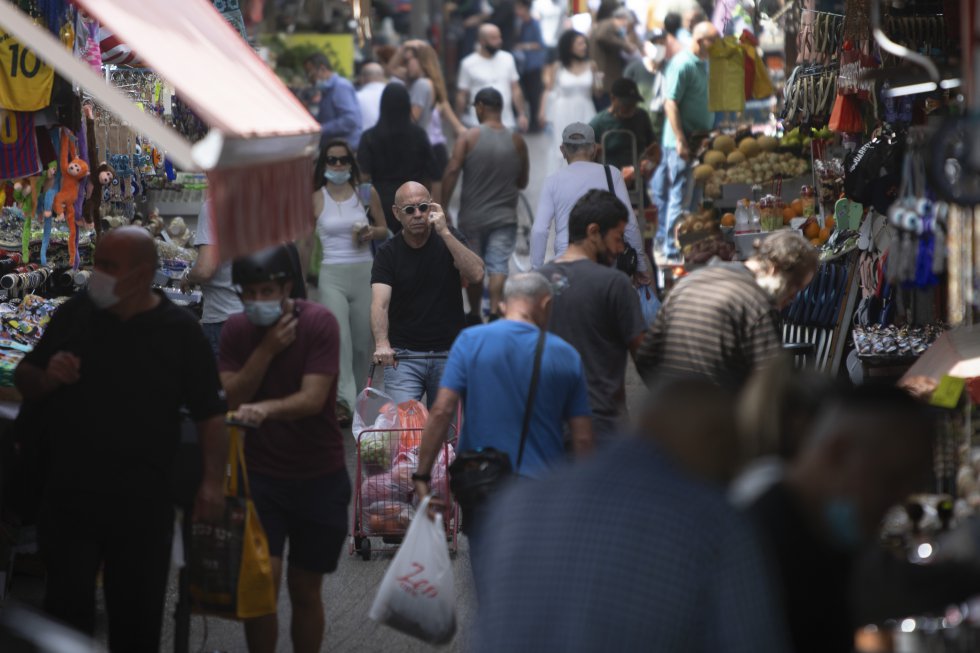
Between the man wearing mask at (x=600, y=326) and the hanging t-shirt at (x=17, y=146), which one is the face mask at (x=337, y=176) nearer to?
the hanging t-shirt at (x=17, y=146)

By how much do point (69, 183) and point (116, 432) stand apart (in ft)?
13.8

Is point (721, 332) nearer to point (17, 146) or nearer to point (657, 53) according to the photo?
point (17, 146)

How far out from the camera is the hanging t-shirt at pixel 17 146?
8.68 m

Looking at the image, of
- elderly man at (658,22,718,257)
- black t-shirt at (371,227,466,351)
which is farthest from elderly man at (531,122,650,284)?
elderly man at (658,22,718,257)

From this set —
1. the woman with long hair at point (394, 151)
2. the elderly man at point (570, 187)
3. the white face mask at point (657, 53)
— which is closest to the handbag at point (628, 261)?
the elderly man at point (570, 187)

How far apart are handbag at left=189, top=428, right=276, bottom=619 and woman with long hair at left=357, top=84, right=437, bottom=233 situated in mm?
7349

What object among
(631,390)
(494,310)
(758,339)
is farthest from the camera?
(494,310)

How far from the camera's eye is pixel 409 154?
1317 cm

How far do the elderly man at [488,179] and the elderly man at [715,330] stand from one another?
6.05 meters

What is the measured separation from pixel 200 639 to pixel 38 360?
2009 mm

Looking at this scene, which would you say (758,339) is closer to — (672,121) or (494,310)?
(494,310)

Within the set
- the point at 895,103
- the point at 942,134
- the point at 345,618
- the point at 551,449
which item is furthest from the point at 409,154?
the point at 942,134

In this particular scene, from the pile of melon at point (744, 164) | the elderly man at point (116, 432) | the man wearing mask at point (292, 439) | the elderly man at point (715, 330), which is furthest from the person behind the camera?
the pile of melon at point (744, 164)

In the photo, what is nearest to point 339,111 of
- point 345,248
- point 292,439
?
point 345,248
